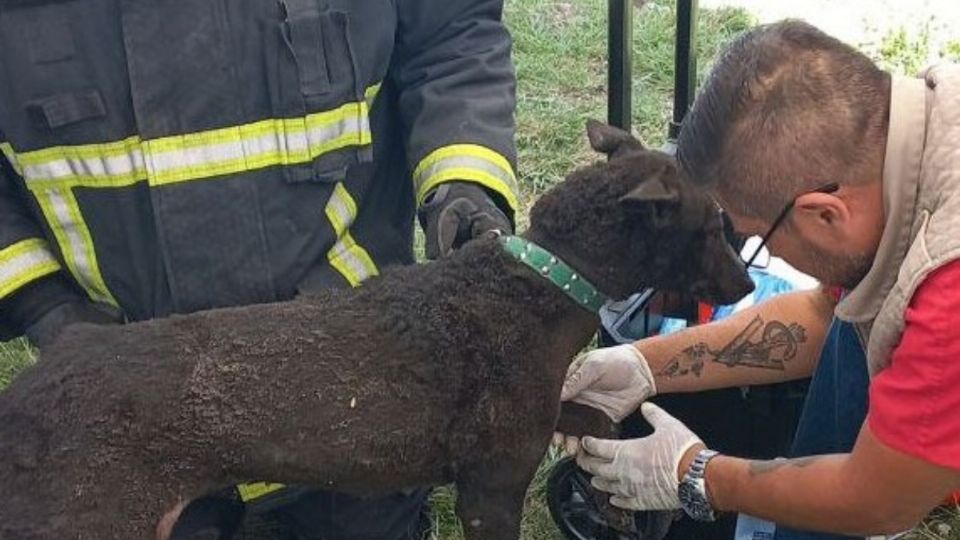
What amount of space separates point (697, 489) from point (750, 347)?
58 cm

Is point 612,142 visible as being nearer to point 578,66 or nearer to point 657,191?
point 657,191

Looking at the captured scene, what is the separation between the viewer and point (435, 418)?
108 inches

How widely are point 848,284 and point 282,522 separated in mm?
2074

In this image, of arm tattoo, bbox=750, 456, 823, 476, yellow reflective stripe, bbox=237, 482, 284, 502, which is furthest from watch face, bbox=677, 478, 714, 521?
yellow reflective stripe, bbox=237, 482, 284, 502

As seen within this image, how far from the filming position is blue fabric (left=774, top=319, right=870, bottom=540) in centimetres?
312

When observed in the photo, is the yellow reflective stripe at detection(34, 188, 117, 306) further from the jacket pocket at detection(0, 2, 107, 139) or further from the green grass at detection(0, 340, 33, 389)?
the green grass at detection(0, 340, 33, 389)

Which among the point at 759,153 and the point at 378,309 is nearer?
the point at 759,153

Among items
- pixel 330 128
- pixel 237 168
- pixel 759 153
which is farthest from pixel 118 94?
pixel 759 153

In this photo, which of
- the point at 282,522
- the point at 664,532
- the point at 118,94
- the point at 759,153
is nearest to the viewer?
the point at 759,153

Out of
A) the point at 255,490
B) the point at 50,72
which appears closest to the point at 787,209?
the point at 255,490

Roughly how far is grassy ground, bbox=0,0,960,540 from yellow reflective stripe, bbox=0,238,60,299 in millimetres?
2413

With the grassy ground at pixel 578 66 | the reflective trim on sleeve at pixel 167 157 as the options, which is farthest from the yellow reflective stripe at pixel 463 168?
the grassy ground at pixel 578 66

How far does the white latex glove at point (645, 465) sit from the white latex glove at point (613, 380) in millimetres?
211

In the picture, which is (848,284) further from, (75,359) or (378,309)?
(75,359)
